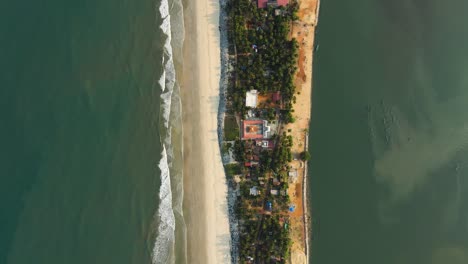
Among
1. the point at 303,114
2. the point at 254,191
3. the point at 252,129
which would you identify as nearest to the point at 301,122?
the point at 303,114

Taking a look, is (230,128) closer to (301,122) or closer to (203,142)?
(203,142)

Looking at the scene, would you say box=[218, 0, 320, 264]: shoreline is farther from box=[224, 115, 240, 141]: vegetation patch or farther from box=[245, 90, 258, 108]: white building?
box=[245, 90, 258, 108]: white building

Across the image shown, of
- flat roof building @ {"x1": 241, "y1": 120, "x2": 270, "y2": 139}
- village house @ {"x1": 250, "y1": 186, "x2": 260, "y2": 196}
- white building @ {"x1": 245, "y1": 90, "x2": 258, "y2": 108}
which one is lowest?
village house @ {"x1": 250, "y1": 186, "x2": 260, "y2": 196}
